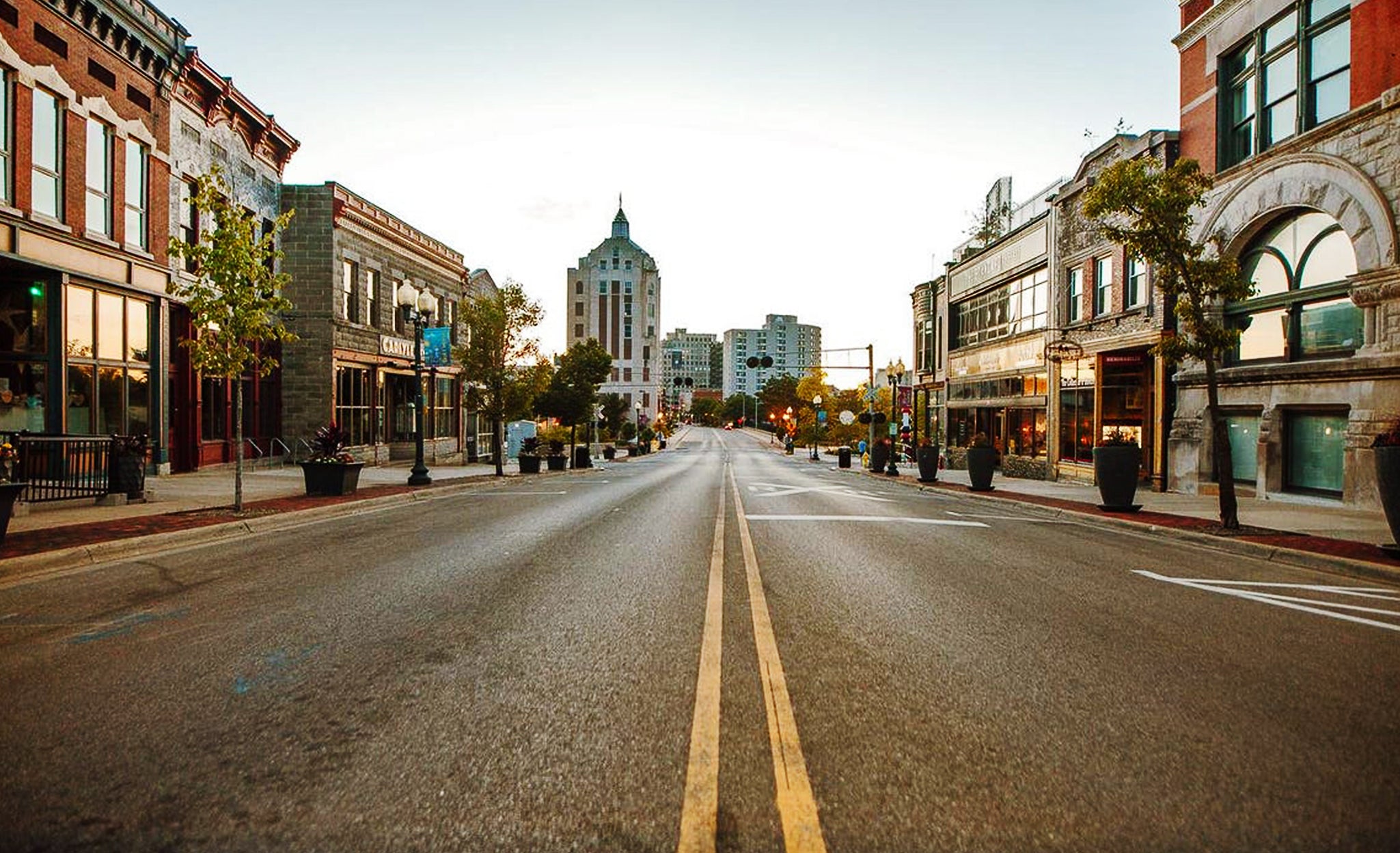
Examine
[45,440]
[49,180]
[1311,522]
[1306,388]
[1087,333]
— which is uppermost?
[49,180]

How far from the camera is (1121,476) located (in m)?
14.9

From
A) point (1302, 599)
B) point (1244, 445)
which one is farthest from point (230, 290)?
point (1244, 445)

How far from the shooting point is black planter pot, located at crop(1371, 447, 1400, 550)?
8734 mm

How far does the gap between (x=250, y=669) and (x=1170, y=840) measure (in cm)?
470

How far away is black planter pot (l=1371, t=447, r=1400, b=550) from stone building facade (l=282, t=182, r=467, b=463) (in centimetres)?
2230

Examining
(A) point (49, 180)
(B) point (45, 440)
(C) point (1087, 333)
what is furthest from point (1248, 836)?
(C) point (1087, 333)

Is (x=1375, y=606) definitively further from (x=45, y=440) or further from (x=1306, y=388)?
(x=45, y=440)

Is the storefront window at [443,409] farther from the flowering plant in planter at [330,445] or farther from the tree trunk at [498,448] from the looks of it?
the flowering plant in planter at [330,445]

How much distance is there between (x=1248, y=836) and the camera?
2.72m

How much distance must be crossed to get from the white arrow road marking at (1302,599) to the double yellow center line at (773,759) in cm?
473

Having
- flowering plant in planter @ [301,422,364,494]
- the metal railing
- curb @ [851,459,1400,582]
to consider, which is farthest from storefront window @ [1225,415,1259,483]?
the metal railing

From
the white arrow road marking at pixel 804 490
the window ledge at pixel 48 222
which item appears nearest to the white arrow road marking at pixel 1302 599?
the white arrow road marking at pixel 804 490

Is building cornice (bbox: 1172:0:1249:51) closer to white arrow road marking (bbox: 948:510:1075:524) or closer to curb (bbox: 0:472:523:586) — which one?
white arrow road marking (bbox: 948:510:1075:524)

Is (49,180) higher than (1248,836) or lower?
higher
